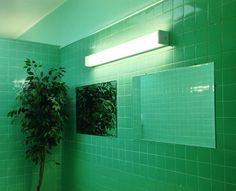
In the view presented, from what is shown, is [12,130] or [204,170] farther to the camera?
[12,130]

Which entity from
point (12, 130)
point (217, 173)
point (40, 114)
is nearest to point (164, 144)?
point (217, 173)

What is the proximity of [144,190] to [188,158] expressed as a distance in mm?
481

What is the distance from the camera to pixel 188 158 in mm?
1687

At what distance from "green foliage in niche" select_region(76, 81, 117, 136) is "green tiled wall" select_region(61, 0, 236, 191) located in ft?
0.22

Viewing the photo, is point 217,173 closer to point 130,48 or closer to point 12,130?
point 130,48

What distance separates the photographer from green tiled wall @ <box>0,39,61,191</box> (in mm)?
2799

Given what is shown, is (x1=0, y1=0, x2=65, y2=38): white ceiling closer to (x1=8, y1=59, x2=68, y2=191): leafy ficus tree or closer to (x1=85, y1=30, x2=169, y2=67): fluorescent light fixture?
(x1=8, y1=59, x2=68, y2=191): leafy ficus tree

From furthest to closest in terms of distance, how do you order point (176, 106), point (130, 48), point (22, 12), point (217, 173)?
point (22, 12) < point (130, 48) < point (176, 106) < point (217, 173)

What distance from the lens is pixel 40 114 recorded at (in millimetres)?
2754

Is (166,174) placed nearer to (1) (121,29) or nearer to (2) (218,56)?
(2) (218,56)

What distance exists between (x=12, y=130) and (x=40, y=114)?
36 centimetres

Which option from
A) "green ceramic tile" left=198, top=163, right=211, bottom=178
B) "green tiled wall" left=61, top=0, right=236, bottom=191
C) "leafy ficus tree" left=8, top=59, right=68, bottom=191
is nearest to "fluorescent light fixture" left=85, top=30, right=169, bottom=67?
"green tiled wall" left=61, top=0, right=236, bottom=191

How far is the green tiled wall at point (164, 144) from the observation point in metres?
1.51

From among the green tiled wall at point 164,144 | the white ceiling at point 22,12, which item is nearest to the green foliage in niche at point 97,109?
the green tiled wall at point 164,144
